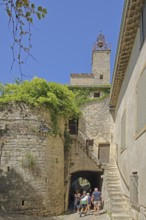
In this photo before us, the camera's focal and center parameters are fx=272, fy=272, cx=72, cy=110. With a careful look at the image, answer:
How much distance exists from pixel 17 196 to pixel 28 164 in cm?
154

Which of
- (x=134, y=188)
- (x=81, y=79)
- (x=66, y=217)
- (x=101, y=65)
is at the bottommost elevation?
(x=66, y=217)

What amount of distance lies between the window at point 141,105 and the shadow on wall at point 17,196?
780 centimetres

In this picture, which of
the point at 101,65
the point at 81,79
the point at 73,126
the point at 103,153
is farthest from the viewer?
the point at 101,65

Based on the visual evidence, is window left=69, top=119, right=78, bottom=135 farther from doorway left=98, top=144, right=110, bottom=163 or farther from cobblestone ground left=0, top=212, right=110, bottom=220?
cobblestone ground left=0, top=212, right=110, bottom=220

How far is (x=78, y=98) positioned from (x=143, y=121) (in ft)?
57.9

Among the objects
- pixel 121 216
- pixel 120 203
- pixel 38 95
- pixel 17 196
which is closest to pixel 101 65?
pixel 38 95

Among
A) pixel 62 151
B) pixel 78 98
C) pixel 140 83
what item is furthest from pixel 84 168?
pixel 140 83

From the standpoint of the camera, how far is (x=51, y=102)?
14.6 metres

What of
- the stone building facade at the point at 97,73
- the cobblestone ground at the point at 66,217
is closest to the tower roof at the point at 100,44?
the stone building facade at the point at 97,73

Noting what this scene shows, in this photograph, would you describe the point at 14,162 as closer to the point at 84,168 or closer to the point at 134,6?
the point at 84,168

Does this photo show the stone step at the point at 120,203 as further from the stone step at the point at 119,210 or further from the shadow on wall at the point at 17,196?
the shadow on wall at the point at 17,196

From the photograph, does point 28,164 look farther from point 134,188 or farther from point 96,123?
point 96,123

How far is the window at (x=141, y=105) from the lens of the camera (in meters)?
6.14

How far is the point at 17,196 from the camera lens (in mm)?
12680
